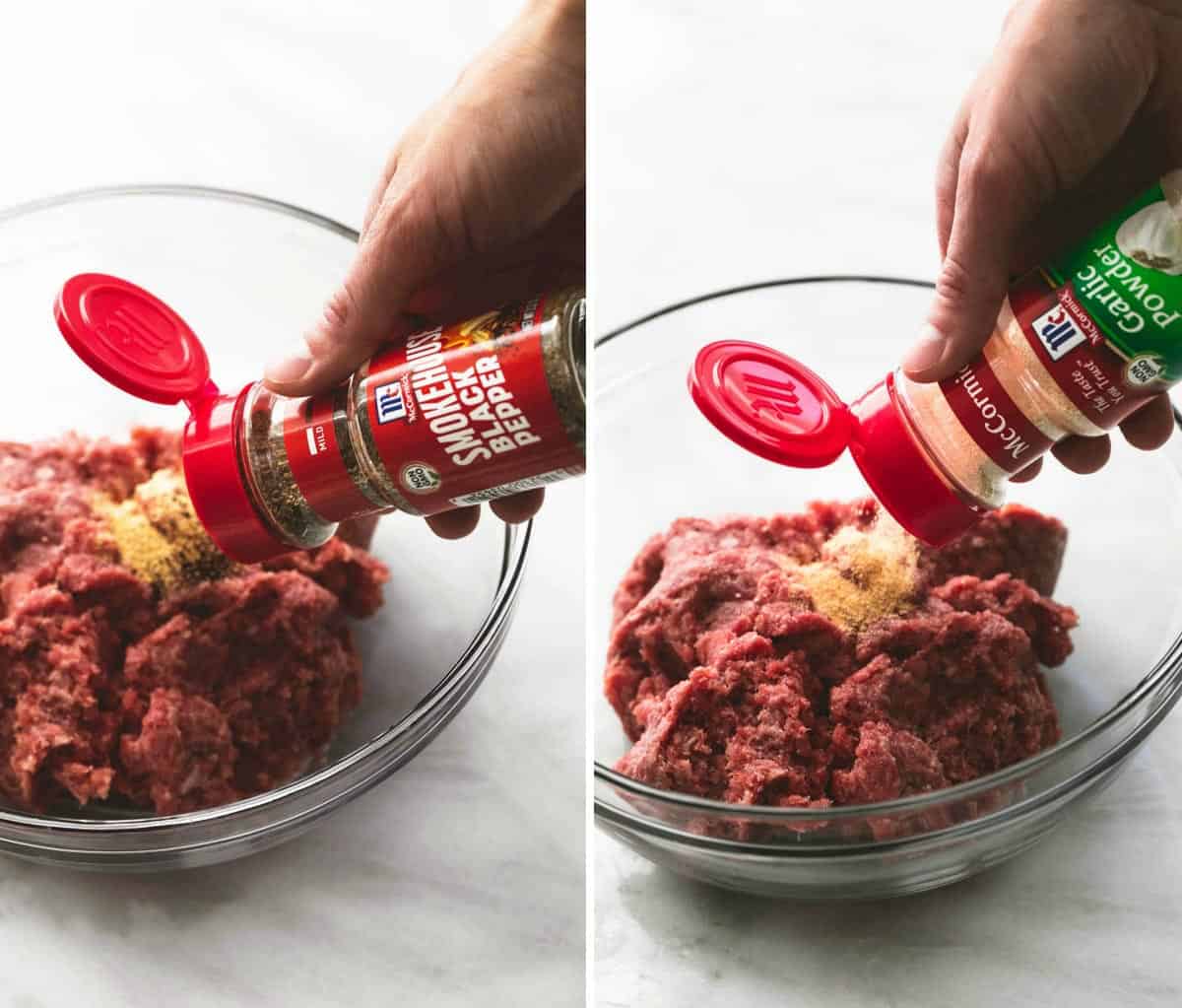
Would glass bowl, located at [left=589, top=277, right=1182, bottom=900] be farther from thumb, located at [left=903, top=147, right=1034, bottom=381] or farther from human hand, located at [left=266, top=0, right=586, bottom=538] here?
thumb, located at [left=903, top=147, right=1034, bottom=381]

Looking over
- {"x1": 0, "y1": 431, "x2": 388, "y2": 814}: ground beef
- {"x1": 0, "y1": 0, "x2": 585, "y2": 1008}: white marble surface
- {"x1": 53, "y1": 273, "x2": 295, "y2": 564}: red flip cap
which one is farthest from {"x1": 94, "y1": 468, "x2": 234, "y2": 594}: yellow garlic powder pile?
{"x1": 0, "y1": 0, "x2": 585, "y2": 1008}: white marble surface

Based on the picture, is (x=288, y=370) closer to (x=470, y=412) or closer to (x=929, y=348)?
(x=470, y=412)

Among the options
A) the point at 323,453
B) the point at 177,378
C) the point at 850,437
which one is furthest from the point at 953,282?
the point at 177,378

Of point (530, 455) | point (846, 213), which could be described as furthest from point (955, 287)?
point (846, 213)

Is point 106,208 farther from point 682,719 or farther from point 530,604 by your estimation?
point 682,719

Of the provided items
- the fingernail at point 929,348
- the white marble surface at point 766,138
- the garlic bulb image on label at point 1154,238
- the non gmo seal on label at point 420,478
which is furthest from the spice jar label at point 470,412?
the white marble surface at point 766,138

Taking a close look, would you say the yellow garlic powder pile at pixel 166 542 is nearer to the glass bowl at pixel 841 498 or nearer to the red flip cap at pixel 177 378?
the red flip cap at pixel 177 378

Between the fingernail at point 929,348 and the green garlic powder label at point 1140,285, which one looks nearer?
the green garlic powder label at point 1140,285
